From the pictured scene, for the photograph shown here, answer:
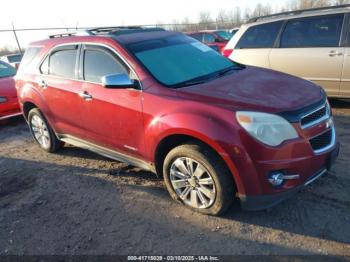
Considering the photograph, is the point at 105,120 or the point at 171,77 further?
the point at 105,120

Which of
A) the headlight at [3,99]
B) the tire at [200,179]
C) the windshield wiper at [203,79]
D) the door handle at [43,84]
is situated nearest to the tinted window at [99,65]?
the windshield wiper at [203,79]

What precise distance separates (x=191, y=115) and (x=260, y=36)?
4.31 metres

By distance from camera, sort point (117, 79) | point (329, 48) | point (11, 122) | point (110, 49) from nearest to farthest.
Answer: point (117, 79) < point (110, 49) < point (329, 48) < point (11, 122)

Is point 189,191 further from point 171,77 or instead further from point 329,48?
point 329,48

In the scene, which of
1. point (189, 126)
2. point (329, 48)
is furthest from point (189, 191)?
point (329, 48)

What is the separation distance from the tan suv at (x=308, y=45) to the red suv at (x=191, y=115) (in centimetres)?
234

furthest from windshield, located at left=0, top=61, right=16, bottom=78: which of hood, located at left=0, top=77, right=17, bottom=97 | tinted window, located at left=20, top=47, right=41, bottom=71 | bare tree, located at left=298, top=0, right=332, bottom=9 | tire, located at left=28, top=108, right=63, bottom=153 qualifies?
bare tree, located at left=298, top=0, right=332, bottom=9

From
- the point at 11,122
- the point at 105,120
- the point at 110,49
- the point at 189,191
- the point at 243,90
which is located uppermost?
the point at 110,49

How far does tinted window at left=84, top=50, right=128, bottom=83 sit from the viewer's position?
405 cm

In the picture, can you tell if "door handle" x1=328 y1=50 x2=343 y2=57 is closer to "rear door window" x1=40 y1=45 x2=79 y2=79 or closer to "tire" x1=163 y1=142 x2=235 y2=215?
"tire" x1=163 y1=142 x2=235 y2=215

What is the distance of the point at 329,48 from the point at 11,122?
6.90m

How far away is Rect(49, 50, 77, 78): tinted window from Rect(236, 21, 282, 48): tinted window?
147 inches

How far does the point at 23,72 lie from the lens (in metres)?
5.70

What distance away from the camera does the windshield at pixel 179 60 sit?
384 centimetres
